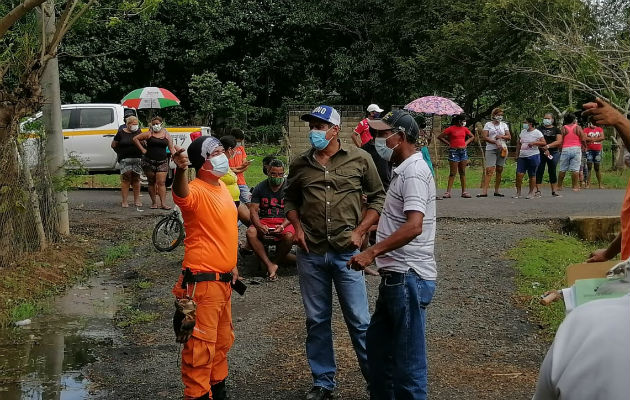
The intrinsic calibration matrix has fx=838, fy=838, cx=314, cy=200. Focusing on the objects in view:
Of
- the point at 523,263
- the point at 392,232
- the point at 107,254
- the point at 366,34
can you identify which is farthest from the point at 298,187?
the point at 366,34

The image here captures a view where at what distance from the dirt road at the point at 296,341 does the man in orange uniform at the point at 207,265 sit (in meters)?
0.65

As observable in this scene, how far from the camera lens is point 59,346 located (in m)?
7.94

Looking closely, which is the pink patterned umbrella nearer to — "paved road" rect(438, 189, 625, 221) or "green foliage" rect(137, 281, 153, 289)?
"paved road" rect(438, 189, 625, 221)

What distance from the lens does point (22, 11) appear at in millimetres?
7492

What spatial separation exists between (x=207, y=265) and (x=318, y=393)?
1.28 meters

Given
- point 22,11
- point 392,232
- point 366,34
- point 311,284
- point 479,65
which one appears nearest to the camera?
point 392,232

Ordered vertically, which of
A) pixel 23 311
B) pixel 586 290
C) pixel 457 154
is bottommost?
pixel 23 311

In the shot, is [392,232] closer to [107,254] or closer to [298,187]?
[298,187]

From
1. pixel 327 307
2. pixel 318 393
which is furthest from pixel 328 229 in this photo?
pixel 318 393

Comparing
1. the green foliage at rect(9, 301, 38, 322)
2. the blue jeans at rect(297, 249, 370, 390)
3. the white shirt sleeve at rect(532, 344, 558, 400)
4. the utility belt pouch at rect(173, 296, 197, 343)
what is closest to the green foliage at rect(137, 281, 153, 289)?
the green foliage at rect(9, 301, 38, 322)

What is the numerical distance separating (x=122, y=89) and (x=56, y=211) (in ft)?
69.3

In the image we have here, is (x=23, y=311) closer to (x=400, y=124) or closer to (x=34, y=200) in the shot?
(x=34, y=200)

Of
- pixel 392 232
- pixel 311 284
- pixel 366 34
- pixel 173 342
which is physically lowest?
pixel 173 342

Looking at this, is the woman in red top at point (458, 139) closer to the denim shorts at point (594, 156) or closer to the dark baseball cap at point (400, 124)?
the denim shorts at point (594, 156)
